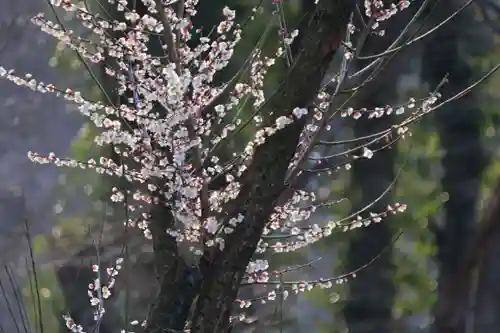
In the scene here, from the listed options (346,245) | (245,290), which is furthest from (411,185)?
(245,290)

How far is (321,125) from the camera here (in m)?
1.07

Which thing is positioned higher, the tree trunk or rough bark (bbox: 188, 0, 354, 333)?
the tree trunk

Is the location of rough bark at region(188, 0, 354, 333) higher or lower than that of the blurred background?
lower

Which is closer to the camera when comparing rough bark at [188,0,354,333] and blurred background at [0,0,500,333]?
rough bark at [188,0,354,333]

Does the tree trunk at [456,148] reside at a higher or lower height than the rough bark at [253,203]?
higher

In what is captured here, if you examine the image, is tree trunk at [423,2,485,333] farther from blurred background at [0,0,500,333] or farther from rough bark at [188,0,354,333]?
rough bark at [188,0,354,333]

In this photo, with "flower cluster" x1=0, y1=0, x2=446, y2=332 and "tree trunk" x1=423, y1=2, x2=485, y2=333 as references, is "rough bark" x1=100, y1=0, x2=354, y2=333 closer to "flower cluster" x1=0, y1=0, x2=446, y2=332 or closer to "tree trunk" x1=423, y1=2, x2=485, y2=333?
"flower cluster" x1=0, y1=0, x2=446, y2=332

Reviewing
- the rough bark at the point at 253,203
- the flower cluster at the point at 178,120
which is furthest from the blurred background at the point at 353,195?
the rough bark at the point at 253,203

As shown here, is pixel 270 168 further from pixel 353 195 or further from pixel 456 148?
pixel 456 148

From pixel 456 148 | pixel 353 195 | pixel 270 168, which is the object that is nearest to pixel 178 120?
pixel 270 168

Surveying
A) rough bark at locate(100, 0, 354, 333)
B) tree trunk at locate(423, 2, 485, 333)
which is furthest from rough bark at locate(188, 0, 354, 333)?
tree trunk at locate(423, 2, 485, 333)

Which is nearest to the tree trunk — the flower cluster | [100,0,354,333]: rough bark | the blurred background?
the blurred background

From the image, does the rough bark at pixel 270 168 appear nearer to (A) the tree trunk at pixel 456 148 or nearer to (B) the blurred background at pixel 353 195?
(B) the blurred background at pixel 353 195

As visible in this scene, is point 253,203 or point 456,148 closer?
point 253,203
